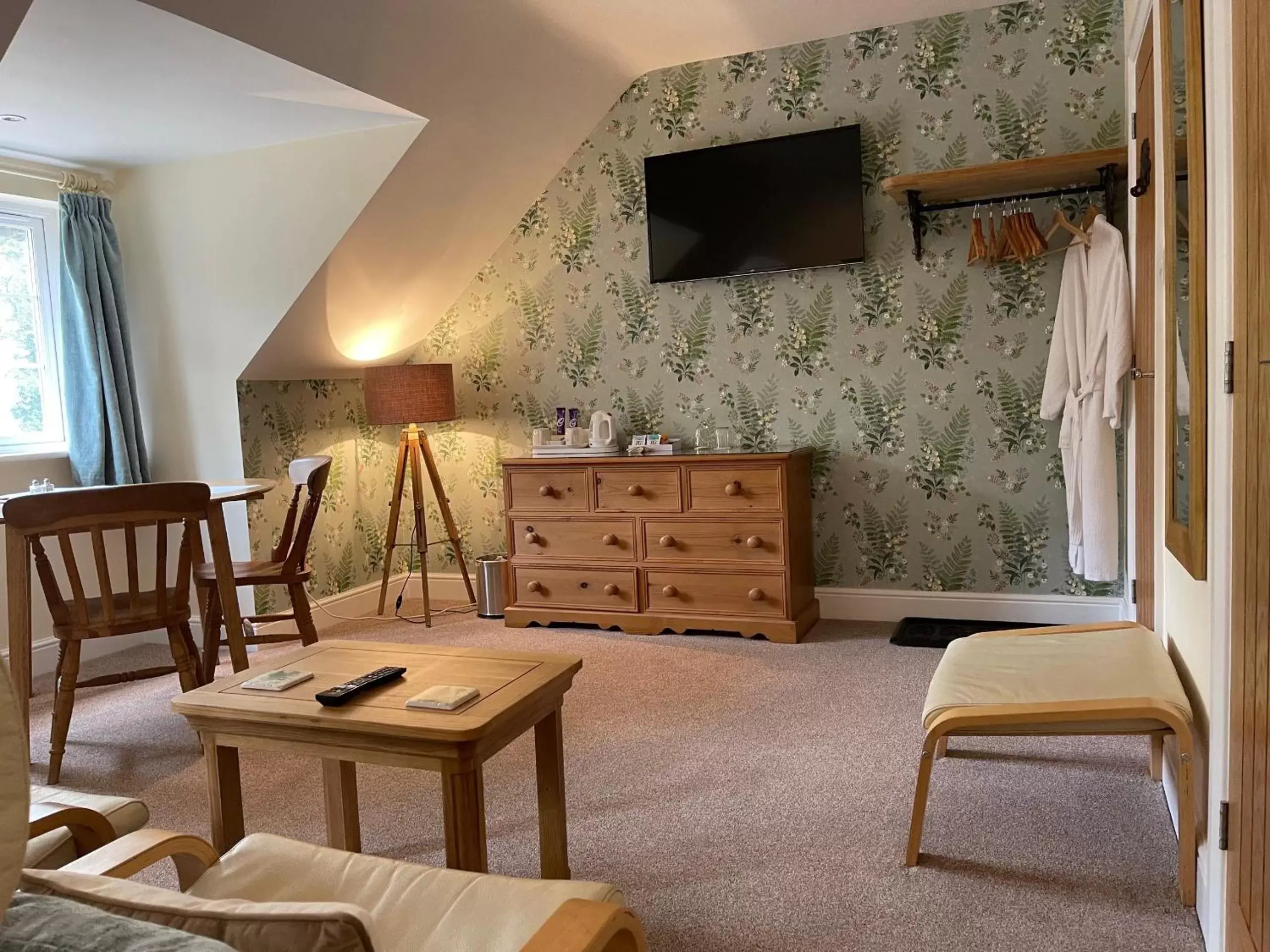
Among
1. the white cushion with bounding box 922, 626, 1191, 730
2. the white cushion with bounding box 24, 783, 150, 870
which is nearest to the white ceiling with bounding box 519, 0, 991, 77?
the white cushion with bounding box 922, 626, 1191, 730

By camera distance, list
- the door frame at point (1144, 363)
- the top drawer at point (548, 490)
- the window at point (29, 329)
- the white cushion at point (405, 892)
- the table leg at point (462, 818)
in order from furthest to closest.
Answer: the top drawer at point (548, 490), the window at point (29, 329), the door frame at point (1144, 363), the table leg at point (462, 818), the white cushion at point (405, 892)

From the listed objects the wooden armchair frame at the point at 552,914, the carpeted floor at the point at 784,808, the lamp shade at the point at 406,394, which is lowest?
the carpeted floor at the point at 784,808

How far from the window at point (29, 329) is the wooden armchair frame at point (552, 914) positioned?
348 centimetres

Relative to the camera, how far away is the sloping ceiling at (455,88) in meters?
3.25

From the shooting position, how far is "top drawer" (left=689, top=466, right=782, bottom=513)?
4117 millimetres

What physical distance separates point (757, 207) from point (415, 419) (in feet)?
6.09

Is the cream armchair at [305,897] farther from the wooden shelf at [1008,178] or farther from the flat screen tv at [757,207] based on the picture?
the flat screen tv at [757,207]

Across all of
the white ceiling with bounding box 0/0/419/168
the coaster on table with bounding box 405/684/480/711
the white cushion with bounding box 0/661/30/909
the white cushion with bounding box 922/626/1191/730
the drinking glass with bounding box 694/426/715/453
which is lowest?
the white cushion with bounding box 922/626/1191/730

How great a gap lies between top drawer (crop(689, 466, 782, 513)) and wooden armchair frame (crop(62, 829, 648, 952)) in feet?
9.61

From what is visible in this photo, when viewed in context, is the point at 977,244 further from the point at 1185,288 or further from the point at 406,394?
the point at 406,394

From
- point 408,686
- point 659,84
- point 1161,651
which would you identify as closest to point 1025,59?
point 659,84

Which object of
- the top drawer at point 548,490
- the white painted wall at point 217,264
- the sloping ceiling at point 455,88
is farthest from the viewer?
the top drawer at point 548,490

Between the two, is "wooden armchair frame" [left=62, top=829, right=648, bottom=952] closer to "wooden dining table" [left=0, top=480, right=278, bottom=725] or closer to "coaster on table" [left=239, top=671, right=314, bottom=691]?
"coaster on table" [left=239, top=671, right=314, bottom=691]

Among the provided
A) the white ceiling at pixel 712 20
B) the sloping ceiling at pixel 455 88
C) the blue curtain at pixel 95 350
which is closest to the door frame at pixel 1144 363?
the white ceiling at pixel 712 20
